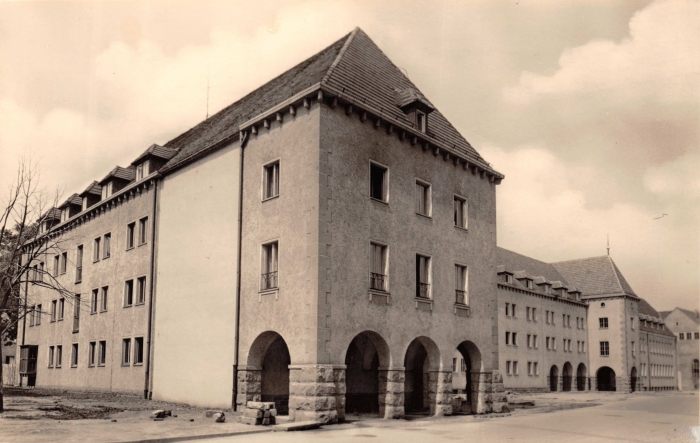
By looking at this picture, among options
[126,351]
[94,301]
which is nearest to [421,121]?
[126,351]

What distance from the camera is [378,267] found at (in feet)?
76.9

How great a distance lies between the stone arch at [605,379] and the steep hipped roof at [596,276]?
8.75m

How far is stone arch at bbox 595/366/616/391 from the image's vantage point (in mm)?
71000

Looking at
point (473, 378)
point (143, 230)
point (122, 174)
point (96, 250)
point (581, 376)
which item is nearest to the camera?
point (473, 378)

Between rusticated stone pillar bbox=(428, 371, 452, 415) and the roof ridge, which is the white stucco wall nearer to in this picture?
the roof ridge

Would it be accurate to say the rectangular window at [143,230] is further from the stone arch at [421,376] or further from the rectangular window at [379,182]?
the stone arch at [421,376]

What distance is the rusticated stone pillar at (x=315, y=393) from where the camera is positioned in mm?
19859

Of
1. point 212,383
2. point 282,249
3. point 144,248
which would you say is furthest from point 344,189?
point 144,248

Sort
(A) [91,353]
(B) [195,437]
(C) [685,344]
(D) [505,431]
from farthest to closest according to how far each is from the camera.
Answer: (C) [685,344] < (A) [91,353] < (D) [505,431] < (B) [195,437]

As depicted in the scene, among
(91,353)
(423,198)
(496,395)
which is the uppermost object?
(423,198)

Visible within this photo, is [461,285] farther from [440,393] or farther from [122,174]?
[122,174]

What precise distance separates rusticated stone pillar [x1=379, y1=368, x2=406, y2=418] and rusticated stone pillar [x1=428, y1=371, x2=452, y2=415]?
2.26 m

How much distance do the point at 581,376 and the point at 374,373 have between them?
49.9 metres

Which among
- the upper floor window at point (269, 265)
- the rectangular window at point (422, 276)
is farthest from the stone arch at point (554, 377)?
the upper floor window at point (269, 265)
